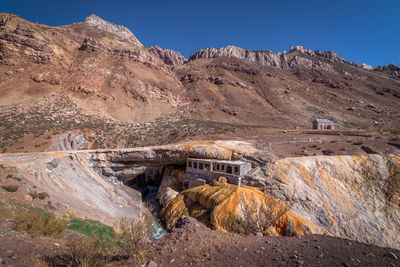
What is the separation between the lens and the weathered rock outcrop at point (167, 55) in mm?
114556

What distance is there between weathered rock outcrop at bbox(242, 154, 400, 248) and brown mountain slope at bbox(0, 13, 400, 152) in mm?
17393

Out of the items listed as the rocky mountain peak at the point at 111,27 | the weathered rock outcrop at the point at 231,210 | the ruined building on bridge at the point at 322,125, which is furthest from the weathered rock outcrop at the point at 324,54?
the weathered rock outcrop at the point at 231,210

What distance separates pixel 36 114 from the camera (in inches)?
1284

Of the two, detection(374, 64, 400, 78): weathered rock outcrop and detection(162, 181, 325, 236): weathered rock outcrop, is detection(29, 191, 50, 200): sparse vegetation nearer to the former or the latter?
detection(162, 181, 325, 236): weathered rock outcrop

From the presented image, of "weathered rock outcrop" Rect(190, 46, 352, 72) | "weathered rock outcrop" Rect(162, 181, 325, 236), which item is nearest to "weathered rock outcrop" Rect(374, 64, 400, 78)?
"weathered rock outcrop" Rect(190, 46, 352, 72)

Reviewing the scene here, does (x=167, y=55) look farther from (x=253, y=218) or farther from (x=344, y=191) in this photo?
(x=253, y=218)

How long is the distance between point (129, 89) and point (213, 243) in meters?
52.0

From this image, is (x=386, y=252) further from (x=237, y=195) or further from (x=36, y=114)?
(x=36, y=114)

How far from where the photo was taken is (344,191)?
14.6 m

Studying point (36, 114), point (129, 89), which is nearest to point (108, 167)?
point (36, 114)

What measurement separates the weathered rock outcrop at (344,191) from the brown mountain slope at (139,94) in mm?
17393

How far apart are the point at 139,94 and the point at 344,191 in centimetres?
4944

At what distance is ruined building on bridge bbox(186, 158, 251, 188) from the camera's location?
15.7 m

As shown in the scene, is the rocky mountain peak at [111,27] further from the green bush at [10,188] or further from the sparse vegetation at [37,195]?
the green bush at [10,188]
